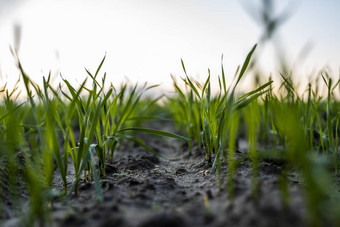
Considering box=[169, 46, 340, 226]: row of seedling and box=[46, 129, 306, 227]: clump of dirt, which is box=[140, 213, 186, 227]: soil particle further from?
box=[169, 46, 340, 226]: row of seedling

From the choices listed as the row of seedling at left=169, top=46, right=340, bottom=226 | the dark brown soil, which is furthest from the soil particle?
the row of seedling at left=169, top=46, right=340, bottom=226

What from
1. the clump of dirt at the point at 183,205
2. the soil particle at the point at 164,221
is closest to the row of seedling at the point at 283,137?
the clump of dirt at the point at 183,205

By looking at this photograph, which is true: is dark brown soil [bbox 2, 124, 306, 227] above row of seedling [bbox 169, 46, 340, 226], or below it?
below

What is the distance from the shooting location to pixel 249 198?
771 mm

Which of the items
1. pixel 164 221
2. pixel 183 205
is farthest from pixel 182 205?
pixel 164 221

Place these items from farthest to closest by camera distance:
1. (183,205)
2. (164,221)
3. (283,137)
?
(283,137) → (183,205) → (164,221)

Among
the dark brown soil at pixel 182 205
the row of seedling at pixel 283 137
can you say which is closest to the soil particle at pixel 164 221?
the dark brown soil at pixel 182 205

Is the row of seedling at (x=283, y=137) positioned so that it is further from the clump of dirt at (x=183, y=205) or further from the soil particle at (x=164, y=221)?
the soil particle at (x=164, y=221)

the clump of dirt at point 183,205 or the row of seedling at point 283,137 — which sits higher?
the row of seedling at point 283,137

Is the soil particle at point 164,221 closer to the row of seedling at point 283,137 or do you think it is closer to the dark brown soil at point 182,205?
the dark brown soil at point 182,205

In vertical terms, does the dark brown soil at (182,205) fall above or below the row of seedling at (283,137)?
below

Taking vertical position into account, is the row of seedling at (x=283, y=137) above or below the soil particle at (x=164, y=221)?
above

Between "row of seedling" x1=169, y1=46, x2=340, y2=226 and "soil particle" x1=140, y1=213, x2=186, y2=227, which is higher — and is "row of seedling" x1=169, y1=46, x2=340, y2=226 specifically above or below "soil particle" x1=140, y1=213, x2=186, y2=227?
above

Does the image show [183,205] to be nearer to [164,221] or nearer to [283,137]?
[164,221]
